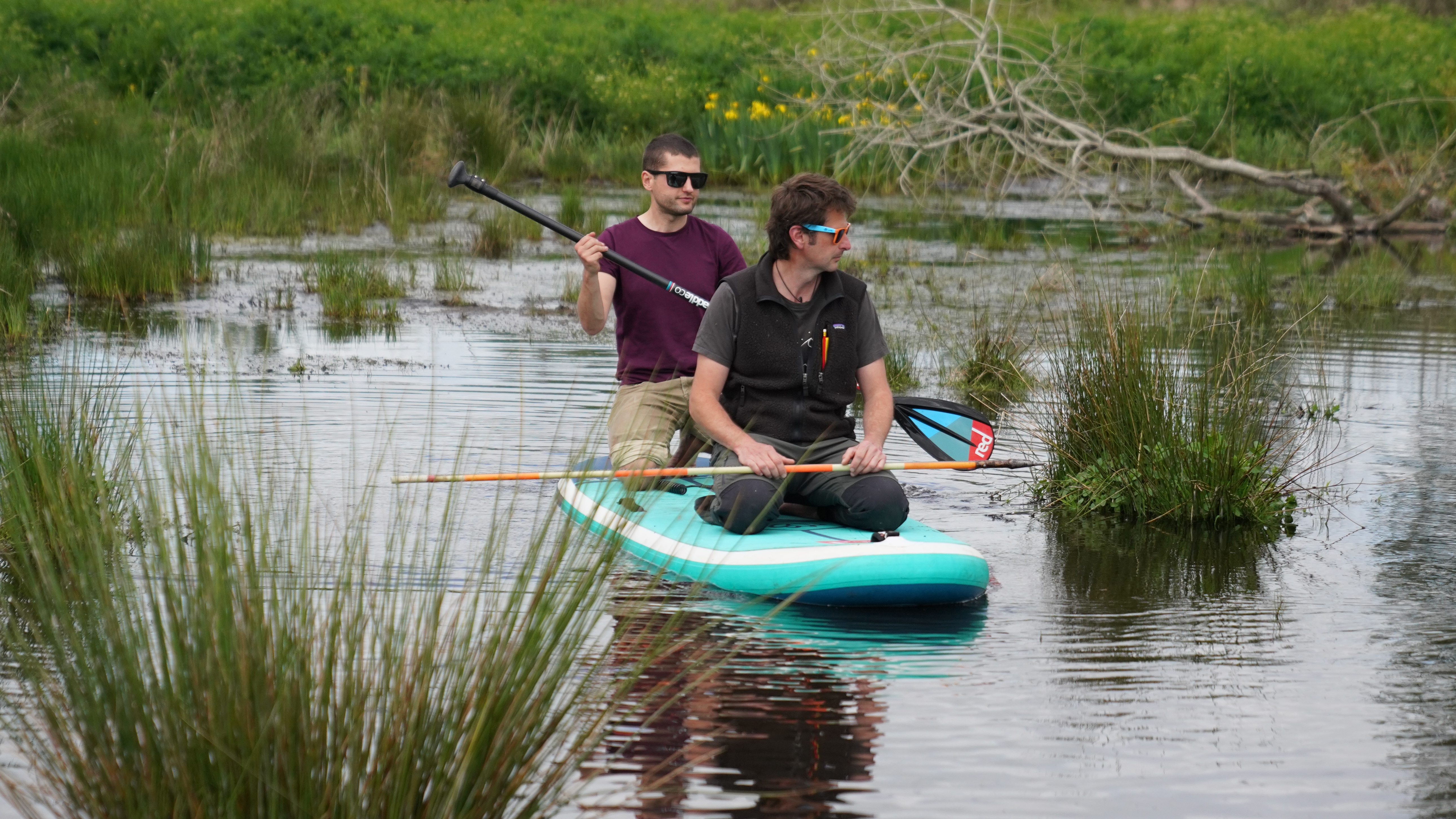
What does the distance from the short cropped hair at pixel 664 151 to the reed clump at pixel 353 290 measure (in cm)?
511

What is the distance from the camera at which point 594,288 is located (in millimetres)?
6695

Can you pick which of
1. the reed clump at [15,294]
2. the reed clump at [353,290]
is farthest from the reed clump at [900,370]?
the reed clump at [15,294]

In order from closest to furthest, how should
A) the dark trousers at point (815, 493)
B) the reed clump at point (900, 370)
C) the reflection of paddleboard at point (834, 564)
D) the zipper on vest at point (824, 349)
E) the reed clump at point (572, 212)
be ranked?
the reflection of paddleboard at point (834, 564), the dark trousers at point (815, 493), the zipper on vest at point (824, 349), the reed clump at point (900, 370), the reed clump at point (572, 212)

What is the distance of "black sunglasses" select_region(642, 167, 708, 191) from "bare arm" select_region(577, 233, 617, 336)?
1.18 ft

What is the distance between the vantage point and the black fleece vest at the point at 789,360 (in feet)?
19.0

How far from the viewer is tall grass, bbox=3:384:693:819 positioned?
2.95m

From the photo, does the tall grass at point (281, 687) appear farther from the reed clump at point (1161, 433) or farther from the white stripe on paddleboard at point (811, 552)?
the reed clump at point (1161, 433)

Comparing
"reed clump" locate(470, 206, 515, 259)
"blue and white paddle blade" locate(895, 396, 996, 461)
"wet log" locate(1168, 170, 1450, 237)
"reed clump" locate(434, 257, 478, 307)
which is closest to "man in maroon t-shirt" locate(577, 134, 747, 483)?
"blue and white paddle blade" locate(895, 396, 996, 461)

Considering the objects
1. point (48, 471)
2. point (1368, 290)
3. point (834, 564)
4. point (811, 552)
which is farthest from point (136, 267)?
point (1368, 290)

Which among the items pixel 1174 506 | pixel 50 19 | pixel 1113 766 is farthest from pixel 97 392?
pixel 50 19

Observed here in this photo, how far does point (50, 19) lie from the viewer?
2506cm

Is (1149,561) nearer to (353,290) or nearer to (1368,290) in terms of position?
(353,290)

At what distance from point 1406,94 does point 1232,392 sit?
21.5 meters

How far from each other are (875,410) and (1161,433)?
4.64 ft
